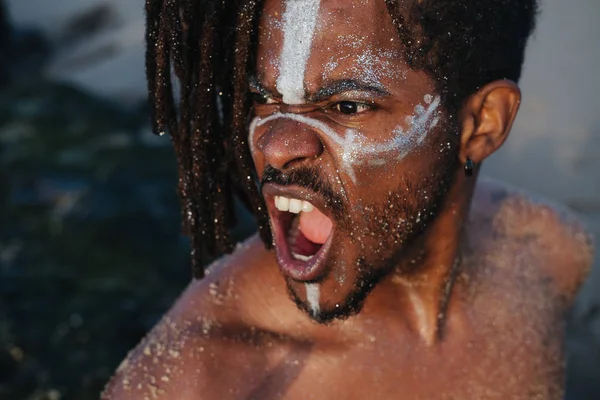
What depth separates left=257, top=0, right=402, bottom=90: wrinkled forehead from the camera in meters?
2.13

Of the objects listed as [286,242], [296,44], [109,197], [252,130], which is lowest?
[109,197]

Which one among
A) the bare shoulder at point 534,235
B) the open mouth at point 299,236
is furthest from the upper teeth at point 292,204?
the bare shoulder at point 534,235

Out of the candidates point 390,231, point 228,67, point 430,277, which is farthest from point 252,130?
point 430,277

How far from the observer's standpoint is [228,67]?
2.38 meters

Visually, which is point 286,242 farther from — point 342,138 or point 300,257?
point 342,138

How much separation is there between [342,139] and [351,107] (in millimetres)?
90

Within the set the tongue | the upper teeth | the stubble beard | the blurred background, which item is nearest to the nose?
the upper teeth

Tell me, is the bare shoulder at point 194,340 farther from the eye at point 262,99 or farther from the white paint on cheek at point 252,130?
the eye at point 262,99

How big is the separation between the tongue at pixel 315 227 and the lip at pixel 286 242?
0.14 meters

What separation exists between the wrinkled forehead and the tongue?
1.55 feet

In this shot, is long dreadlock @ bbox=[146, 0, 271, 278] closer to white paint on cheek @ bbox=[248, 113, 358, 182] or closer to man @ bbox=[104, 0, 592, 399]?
man @ bbox=[104, 0, 592, 399]

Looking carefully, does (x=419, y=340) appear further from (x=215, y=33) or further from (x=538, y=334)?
(x=215, y=33)

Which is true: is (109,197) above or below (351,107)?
below

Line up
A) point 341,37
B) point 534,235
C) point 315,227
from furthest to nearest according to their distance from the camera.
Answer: point 534,235 → point 315,227 → point 341,37
